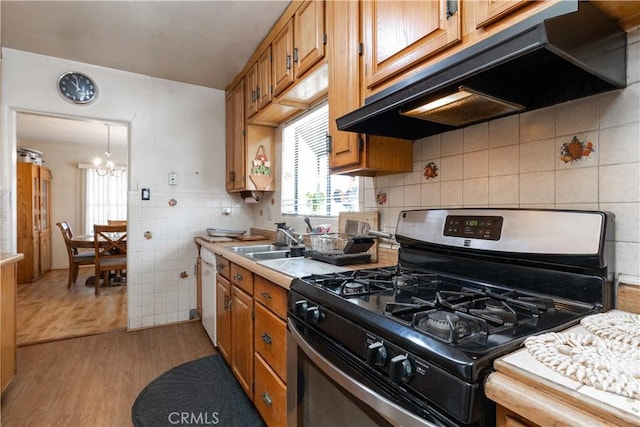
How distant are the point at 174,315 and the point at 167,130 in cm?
178

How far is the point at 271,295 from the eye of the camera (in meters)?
1.42

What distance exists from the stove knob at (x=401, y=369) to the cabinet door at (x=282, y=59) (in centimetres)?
173

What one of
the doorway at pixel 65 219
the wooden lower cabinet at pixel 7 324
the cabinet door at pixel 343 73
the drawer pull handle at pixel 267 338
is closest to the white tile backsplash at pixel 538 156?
the cabinet door at pixel 343 73

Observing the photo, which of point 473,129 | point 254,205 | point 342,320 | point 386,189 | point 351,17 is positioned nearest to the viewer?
point 342,320

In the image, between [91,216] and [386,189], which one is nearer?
[386,189]

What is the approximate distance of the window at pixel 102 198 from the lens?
607 centimetres

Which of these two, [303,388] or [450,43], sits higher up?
[450,43]

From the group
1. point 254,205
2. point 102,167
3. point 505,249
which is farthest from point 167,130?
point 102,167

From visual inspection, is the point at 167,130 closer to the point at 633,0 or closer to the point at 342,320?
the point at 342,320

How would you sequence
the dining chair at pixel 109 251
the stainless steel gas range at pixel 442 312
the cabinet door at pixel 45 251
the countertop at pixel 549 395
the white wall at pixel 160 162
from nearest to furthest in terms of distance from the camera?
the countertop at pixel 549 395
the stainless steel gas range at pixel 442 312
the white wall at pixel 160 162
the dining chair at pixel 109 251
the cabinet door at pixel 45 251

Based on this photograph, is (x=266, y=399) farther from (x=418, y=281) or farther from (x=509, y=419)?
(x=509, y=419)

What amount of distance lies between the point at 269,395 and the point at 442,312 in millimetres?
1029

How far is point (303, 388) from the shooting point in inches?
43.9

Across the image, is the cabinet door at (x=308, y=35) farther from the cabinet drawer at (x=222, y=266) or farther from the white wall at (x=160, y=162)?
the white wall at (x=160, y=162)
